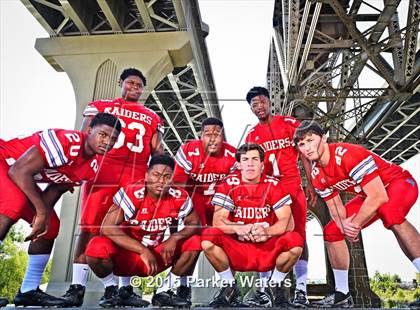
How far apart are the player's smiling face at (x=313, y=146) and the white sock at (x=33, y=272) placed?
2.29 metres

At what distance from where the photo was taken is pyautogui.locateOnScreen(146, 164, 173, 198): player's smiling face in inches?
107

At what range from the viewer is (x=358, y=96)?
7.13 m

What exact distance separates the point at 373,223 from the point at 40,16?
558 cm

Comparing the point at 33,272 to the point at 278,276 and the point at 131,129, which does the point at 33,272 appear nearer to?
the point at 131,129

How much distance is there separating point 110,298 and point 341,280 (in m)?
1.79

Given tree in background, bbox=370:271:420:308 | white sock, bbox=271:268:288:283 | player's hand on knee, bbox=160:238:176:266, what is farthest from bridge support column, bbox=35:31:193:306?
tree in background, bbox=370:271:420:308

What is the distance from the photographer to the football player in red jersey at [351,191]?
2.59m

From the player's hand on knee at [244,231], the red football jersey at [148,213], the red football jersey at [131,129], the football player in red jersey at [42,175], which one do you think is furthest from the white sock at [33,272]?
the player's hand on knee at [244,231]

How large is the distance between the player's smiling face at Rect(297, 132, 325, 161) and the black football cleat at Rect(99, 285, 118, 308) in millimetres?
1844

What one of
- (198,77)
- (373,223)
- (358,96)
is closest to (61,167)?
(373,223)

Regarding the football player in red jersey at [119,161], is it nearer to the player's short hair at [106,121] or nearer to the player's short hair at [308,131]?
the player's short hair at [106,121]

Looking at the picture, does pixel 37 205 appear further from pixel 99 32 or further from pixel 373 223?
pixel 99 32

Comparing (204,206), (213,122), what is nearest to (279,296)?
(204,206)

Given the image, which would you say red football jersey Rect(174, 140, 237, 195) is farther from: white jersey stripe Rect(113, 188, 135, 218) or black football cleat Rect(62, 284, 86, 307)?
black football cleat Rect(62, 284, 86, 307)
